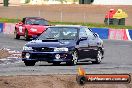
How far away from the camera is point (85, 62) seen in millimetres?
23188

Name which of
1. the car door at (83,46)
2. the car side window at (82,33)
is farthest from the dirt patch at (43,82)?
the car side window at (82,33)

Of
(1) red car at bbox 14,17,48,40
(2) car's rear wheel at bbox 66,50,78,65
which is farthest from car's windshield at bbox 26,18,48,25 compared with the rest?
(2) car's rear wheel at bbox 66,50,78,65

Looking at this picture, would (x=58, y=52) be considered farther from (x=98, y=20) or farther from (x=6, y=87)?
(x=98, y=20)

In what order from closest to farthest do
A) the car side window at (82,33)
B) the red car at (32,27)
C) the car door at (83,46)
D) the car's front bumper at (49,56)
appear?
1. the car's front bumper at (49,56)
2. the car door at (83,46)
3. the car side window at (82,33)
4. the red car at (32,27)

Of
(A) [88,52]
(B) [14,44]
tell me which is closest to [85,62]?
(A) [88,52]

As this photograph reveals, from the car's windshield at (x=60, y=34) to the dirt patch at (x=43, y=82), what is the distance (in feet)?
16.9

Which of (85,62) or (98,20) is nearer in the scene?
(85,62)

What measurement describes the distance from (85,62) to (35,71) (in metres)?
5.96

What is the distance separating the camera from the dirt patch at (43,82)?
14719 mm

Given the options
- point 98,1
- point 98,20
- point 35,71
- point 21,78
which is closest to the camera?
point 21,78

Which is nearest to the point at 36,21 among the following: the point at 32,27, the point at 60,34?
the point at 32,27

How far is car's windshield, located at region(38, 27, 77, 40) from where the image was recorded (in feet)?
68.4

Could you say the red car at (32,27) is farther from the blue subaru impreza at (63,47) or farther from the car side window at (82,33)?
the car side window at (82,33)

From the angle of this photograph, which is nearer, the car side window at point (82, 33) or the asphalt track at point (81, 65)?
the asphalt track at point (81, 65)
